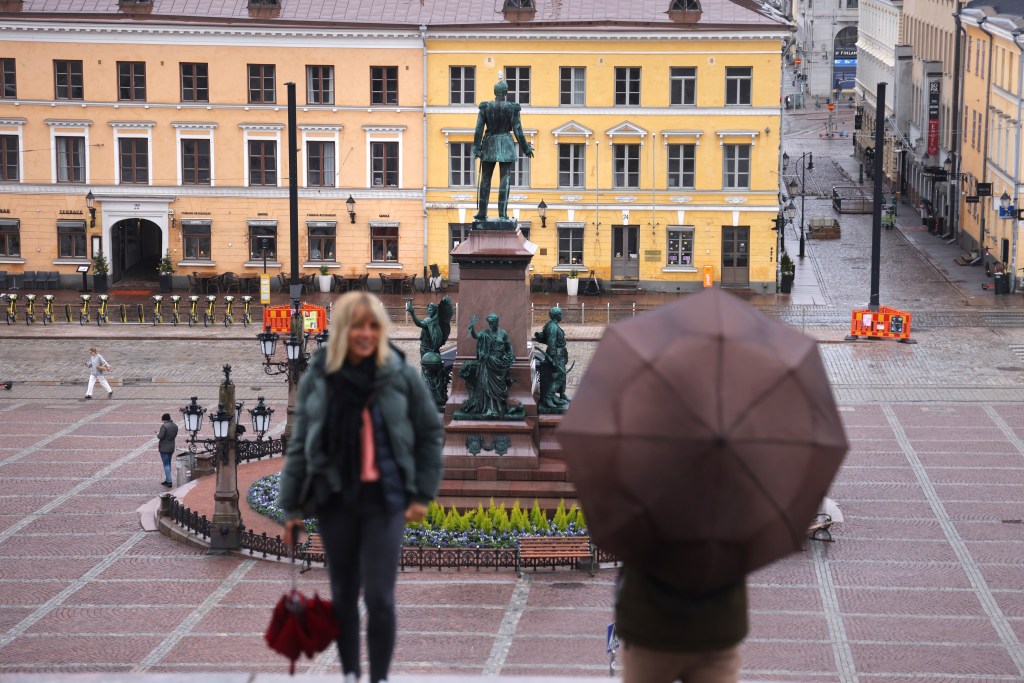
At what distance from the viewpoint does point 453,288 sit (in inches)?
2463

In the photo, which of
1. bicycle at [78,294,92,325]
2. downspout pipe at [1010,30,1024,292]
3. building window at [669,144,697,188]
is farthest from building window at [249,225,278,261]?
downspout pipe at [1010,30,1024,292]

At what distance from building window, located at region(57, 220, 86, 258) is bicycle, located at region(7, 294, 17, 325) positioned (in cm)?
537

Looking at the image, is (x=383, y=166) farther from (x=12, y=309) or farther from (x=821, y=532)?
(x=821, y=532)

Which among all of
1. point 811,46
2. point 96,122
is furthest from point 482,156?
point 811,46

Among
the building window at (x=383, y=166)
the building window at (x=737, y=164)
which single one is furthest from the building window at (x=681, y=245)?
the building window at (x=383, y=166)

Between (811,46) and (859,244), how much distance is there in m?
78.0

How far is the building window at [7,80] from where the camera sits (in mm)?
62875

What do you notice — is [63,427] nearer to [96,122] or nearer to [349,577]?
[96,122]

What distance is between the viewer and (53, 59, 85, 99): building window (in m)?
62.7

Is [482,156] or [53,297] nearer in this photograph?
[482,156]

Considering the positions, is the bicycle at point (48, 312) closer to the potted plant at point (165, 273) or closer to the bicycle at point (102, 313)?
the bicycle at point (102, 313)

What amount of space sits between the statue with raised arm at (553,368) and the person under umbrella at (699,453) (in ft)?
71.4

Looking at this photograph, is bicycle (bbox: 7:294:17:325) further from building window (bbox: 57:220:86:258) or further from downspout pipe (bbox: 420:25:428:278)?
downspout pipe (bbox: 420:25:428:278)

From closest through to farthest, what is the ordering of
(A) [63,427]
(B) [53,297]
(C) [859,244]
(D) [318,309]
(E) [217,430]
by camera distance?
(E) [217,430]
(A) [63,427]
(D) [318,309]
(B) [53,297]
(C) [859,244]
